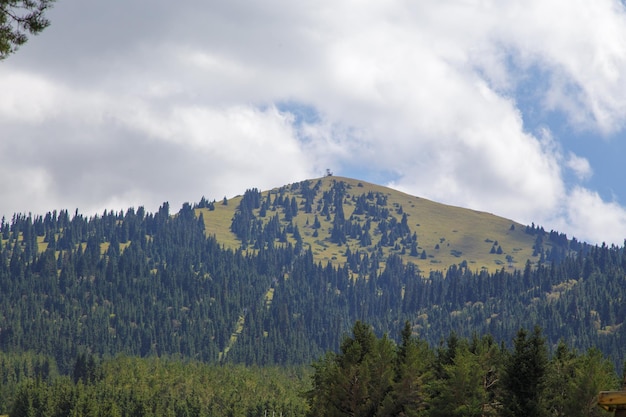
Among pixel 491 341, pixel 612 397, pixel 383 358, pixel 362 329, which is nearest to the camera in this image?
pixel 612 397

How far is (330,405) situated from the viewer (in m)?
93.4

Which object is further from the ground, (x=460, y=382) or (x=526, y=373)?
(x=526, y=373)

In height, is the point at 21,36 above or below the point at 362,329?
above

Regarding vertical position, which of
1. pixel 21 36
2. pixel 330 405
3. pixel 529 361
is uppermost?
pixel 21 36

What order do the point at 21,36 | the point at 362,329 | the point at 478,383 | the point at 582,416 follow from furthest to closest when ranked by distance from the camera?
the point at 362,329, the point at 478,383, the point at 582,416, the point at 21,36

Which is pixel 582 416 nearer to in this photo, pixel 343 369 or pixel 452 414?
pixel 452 414

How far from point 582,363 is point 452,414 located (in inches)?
788

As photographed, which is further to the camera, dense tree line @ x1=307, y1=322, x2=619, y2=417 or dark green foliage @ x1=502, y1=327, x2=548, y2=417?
dense tree line @ x1=307, y1=322, x2=619, y2=417

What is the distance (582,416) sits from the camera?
266 ft

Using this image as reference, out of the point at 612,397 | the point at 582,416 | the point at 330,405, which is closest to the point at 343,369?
the point at 330,405

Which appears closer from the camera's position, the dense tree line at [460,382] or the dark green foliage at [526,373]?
the dark green foliage at [526,373]

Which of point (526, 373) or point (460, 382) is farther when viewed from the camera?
point (460, 382)

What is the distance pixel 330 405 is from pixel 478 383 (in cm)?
1502

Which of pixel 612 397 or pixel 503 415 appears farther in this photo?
pixel 503 415
